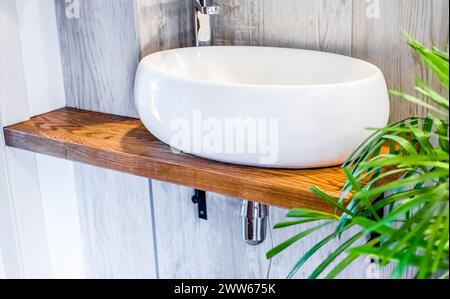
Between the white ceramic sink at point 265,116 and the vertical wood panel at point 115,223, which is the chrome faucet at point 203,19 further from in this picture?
the vertical wood panel at point 115,223

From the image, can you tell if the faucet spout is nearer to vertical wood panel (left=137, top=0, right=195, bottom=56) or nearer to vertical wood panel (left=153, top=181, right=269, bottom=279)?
vertical wood panel (left=137, top=0, right=195, bottom=56)

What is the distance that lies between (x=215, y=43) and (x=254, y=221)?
1.47ft

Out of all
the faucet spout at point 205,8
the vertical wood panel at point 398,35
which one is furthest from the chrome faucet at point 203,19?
the vertical wood panel at point 398,35

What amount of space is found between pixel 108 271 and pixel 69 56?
623 mm

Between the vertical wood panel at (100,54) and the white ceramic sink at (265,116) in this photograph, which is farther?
the vertical wood panel at (100,54)

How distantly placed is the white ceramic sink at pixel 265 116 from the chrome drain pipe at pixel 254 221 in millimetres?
252

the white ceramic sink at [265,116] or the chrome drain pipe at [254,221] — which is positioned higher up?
the white ceramic sink at [265,116]

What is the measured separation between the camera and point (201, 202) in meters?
1.60

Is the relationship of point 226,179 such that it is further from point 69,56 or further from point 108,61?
point 69,56

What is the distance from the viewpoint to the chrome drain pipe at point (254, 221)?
56.2 inches

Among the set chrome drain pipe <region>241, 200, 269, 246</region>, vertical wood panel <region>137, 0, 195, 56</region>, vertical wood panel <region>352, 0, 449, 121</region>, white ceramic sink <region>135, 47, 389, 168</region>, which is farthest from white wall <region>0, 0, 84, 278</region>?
vertical wood panel <region>352, 0, 449, 121</region>

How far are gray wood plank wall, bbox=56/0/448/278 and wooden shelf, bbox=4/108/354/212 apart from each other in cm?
10

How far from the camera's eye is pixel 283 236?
152cm

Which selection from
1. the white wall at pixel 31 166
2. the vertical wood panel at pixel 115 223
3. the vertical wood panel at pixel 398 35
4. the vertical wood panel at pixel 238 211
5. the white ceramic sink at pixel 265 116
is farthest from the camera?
the vertical wood panel at pixel 115 223
